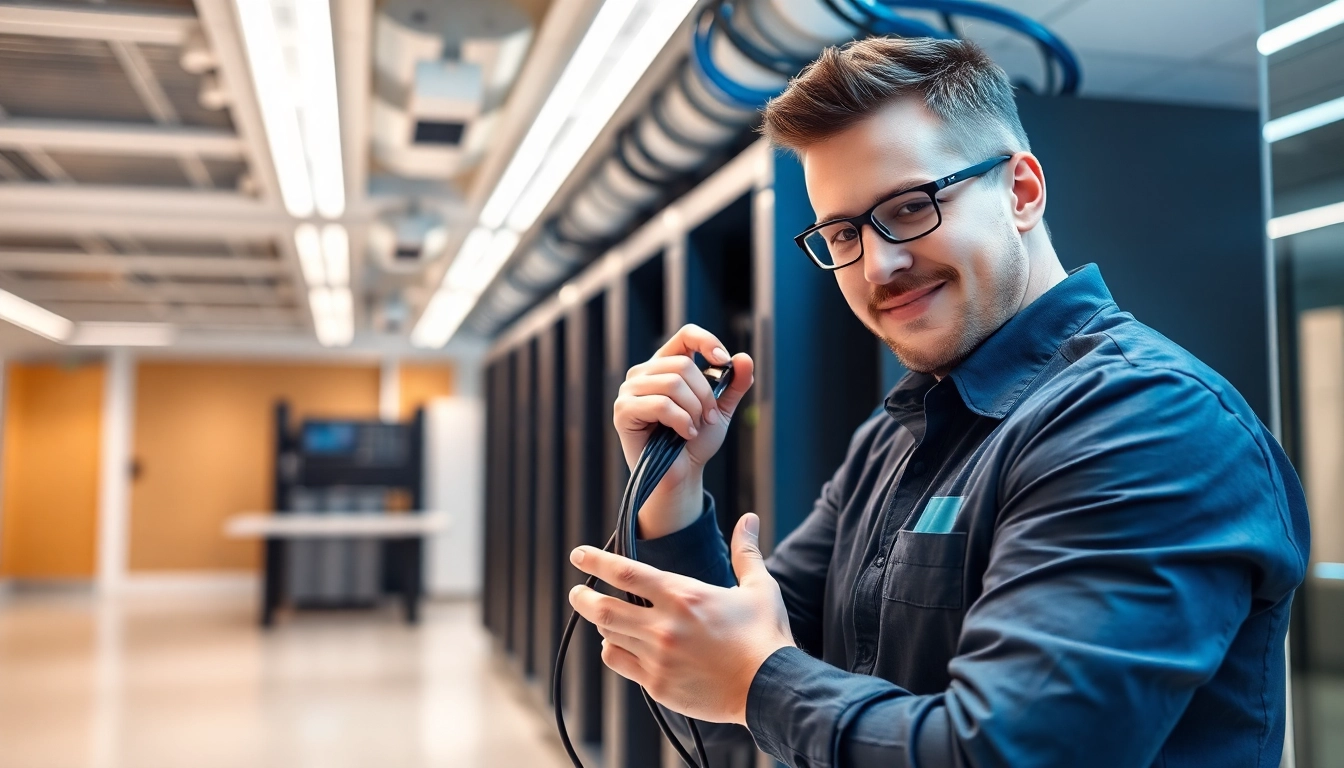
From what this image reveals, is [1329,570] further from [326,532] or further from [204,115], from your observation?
[326,532]

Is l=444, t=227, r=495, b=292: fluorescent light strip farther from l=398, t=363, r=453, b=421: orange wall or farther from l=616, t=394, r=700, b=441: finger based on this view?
l=398, t=363, r=453, b=421: orange wall

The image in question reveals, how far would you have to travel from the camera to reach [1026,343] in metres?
1.01

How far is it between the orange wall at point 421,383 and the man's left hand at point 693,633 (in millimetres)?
11284

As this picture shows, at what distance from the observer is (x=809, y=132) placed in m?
1.04

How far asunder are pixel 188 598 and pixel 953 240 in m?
11.6

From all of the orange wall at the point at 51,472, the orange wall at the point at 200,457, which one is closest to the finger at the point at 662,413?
the orange wall at the point at 200,457

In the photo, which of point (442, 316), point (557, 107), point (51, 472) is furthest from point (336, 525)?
point (557, 107)

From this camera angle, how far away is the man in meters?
0.73

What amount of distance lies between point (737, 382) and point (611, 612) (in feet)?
1.10

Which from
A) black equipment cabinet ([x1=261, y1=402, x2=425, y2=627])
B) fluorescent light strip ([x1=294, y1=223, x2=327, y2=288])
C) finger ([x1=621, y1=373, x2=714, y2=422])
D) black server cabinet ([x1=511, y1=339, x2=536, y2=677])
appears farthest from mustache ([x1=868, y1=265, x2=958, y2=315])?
black equipment cabinet ([x1=261, y1=402, x2=425, y2=627])

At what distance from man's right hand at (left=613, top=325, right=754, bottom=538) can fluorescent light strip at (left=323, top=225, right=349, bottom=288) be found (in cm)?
A: 428

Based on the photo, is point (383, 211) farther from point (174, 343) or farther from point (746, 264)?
point (174, 343)

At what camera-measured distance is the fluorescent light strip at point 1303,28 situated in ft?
4.96

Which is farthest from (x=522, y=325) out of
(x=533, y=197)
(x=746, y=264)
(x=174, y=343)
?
(x=174, y=343)
